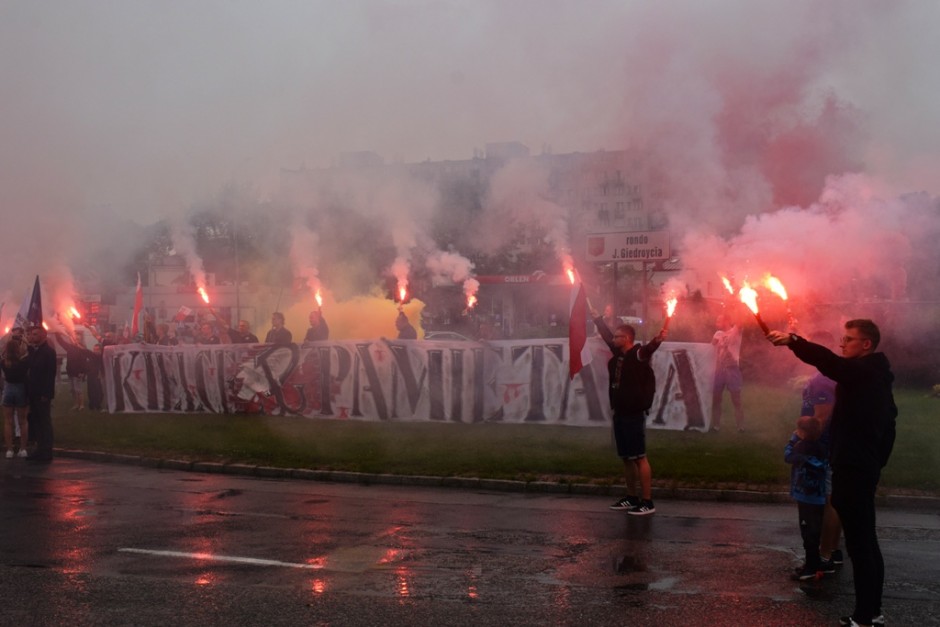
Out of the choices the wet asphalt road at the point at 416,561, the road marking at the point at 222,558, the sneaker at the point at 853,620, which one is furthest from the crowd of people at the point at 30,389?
the sneaker at the point at 853,620

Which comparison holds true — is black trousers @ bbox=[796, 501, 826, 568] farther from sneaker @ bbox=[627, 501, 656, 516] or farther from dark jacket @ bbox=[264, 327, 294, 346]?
dark jacket @ bbox=[264, 327, 294, 346]

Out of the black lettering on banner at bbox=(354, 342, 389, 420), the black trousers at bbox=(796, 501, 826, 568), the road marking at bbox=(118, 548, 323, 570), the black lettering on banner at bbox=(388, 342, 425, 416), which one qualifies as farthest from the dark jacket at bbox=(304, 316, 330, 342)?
the black trousers at bbox=(796, 501, 826, 568)

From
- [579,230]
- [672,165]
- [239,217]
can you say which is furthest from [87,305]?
[672,165]

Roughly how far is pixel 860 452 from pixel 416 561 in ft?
11.3

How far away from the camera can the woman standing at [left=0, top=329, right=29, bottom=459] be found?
15164 millimetres

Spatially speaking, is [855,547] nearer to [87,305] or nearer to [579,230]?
[579,230]

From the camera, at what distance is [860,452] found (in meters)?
5.83

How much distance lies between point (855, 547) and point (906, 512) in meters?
4.93

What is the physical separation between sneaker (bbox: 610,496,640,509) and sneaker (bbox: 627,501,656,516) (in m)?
0.05

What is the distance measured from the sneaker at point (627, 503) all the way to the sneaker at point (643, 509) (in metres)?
0.05

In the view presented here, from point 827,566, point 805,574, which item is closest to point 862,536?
point 805,574

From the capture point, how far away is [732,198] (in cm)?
1557

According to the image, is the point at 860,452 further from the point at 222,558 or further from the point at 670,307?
the point at 670,307

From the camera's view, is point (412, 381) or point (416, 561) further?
point (412, 381)
